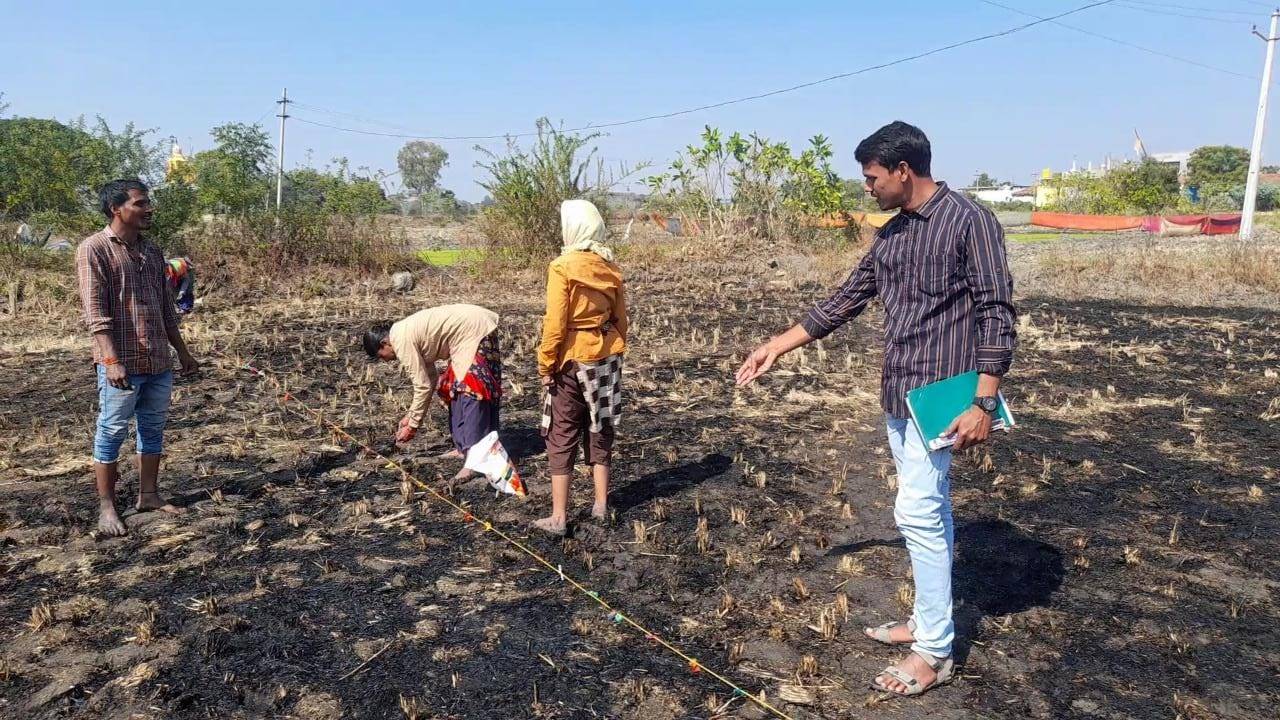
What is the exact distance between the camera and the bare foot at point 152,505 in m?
5.02

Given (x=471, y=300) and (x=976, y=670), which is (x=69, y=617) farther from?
(x=471, y=300)

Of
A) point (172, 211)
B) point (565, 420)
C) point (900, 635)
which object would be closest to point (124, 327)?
point (565, 420)

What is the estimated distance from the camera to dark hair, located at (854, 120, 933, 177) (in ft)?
10.1

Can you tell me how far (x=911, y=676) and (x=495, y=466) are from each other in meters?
2.81

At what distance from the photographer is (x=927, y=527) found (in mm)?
3219

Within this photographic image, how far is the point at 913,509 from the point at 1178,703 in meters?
1.15

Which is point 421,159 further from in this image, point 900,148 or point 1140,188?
point 900,148

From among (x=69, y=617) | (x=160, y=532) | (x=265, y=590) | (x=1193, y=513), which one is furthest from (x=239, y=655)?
(x=1193, y=513)

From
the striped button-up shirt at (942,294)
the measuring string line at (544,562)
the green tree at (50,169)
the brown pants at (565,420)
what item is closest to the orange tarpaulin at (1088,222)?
the green tree at (50,169)

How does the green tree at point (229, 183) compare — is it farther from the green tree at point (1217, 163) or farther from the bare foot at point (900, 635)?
the green tree at point (1217, 163)

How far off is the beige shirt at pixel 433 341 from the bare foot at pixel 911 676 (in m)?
3.10

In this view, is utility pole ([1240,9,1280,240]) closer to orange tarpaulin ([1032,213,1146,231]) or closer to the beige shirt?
orange tarpaulin ([1032,213,1146,231])

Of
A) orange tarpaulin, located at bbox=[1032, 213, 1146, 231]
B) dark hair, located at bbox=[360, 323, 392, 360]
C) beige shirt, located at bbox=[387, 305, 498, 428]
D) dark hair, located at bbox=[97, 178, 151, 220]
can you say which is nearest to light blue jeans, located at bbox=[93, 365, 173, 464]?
dark hair, located at bbox=[97, 178, 151, 220]

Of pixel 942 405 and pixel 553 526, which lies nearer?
pixel 942 405
